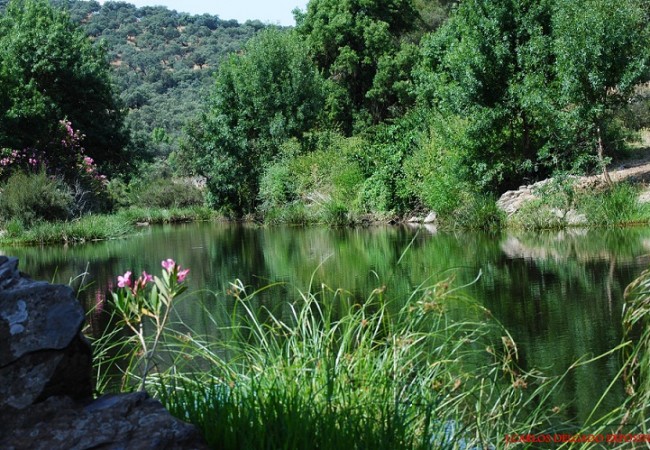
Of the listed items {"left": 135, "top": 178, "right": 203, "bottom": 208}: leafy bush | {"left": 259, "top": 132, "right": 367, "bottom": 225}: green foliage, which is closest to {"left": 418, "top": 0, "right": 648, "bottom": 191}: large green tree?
{"left": 259, "top": 132, "right": 367, "bottom": 225}: green foliage

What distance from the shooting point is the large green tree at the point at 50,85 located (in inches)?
1216

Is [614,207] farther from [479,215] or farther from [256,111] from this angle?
[256,111]

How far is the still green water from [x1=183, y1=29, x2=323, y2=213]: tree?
1323 cm

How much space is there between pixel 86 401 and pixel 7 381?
0.90 feet

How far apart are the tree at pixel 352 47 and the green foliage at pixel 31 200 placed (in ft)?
55.0

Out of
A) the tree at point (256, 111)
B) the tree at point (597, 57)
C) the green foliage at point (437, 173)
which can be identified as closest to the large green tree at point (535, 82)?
the tree at point (597, 57)

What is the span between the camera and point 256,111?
3747cm

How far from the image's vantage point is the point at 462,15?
23734 mm

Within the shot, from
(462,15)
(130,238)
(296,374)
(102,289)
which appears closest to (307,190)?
(130,238)

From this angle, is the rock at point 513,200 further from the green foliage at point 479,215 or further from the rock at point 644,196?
the rock at point 644,196

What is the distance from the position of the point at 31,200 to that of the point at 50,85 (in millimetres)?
10651

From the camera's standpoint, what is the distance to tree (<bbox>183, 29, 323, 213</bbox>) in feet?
120

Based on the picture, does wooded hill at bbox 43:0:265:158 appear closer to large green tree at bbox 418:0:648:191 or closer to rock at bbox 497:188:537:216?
large green tree at bbox 418:0:648:191

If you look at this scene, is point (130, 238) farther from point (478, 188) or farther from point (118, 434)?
point (118, 434)
